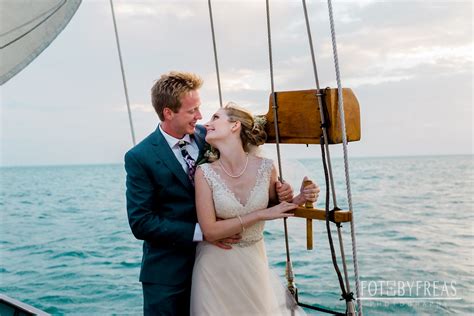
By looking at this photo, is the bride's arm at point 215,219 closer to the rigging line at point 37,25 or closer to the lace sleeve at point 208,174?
the lace sleeve at point 208,174

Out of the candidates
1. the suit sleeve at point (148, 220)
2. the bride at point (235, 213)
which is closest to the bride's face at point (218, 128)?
the bride at point (235, 213)

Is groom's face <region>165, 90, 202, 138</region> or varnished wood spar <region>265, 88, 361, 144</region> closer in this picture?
varnished wood spar <region>265, 88, 361, 144</region>

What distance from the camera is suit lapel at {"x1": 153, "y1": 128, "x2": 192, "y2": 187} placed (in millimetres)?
2135

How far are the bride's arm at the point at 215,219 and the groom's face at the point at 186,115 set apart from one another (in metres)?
0.22

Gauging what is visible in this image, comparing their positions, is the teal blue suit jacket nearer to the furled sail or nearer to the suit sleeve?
the suit sleeve

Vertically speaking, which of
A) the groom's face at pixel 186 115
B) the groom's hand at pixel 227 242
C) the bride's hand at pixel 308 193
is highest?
the groom's face at pixel 186 115

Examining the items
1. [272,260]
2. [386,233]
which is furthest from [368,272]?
[386,233]

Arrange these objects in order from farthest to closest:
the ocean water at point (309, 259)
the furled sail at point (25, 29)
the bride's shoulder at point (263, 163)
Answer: the ocean water at point (309, 259)
the bride's shoulder at point (263, 163)
the furled sail at point (25, 29)

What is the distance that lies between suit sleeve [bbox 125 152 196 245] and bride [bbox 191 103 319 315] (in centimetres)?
9

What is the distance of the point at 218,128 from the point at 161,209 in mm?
394

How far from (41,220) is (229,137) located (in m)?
22.6

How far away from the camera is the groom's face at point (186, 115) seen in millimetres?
2135

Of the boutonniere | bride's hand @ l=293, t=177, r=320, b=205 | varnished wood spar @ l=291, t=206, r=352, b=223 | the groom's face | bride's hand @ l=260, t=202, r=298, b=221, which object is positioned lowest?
varnished wood spar @ l=291, t=206, r=352, b=223

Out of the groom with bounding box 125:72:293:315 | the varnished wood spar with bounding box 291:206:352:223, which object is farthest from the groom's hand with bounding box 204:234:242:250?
the varnished wood spar with bounding box 291:206:352:223
